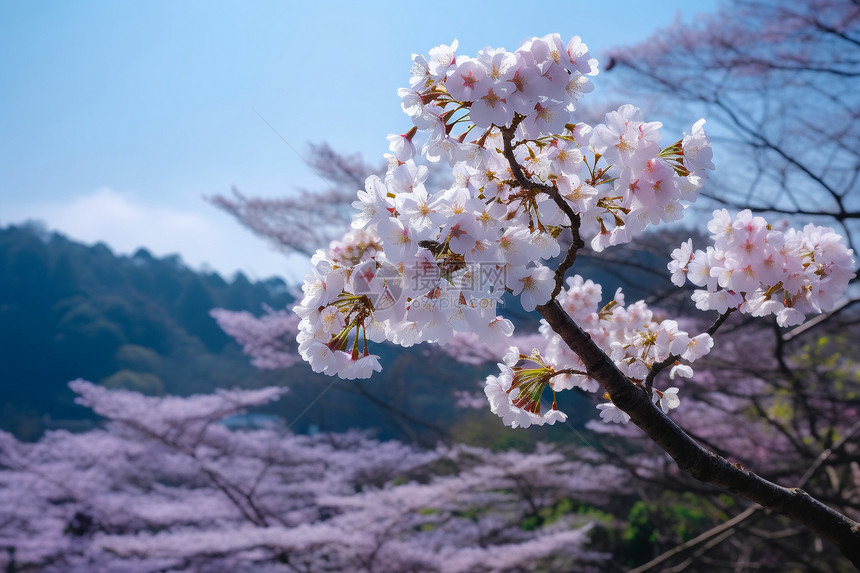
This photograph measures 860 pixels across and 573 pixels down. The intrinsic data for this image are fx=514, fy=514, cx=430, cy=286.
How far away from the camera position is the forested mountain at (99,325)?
770cm

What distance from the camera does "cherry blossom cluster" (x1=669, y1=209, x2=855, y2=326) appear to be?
0.87 meters

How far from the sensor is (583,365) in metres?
0.95

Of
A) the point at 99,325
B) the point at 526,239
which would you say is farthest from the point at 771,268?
the point at 99,325

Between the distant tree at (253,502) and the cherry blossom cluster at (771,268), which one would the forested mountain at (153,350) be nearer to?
the distant tree at (253,502)

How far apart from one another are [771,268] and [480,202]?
553mm

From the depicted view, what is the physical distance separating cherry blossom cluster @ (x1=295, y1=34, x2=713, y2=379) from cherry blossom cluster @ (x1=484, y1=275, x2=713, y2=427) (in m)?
0.16

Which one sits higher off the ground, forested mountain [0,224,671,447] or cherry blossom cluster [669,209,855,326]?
forested mountain [0,224,671,447]

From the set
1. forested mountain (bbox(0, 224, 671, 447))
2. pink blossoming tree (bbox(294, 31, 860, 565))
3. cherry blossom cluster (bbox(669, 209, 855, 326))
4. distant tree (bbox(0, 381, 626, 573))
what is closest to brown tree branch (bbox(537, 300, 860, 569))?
pink blossoming tree (bbox(294, 31, 860, 565))

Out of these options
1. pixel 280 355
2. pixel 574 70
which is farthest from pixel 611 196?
pixel 280 355

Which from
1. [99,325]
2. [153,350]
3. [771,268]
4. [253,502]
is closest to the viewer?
[771,268]

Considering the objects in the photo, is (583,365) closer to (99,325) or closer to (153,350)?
(153,350)

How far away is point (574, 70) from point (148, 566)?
4.32m

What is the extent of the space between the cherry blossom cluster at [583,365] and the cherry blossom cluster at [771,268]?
0.11 meters

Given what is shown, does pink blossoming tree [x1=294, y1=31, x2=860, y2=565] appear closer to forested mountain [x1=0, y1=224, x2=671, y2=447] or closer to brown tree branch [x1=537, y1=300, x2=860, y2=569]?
brown tree branch [x1=537, y1=300, x2=860, y2=569]
